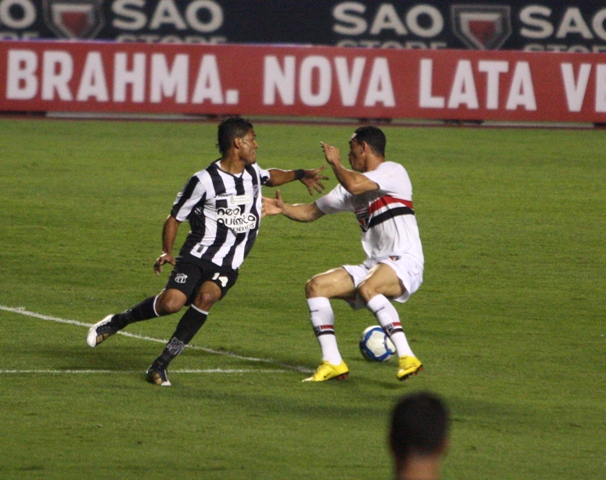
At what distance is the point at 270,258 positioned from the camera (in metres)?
14.1

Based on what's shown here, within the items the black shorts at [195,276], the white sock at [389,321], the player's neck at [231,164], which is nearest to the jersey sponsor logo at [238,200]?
the player's neck at [231,164]

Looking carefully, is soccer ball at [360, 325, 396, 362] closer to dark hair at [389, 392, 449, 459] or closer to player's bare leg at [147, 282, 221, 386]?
player's bare leg at [147, 282, 221, 386]

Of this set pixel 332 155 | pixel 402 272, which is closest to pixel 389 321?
pixel 402 272

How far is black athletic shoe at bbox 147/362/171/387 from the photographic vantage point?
8086mm

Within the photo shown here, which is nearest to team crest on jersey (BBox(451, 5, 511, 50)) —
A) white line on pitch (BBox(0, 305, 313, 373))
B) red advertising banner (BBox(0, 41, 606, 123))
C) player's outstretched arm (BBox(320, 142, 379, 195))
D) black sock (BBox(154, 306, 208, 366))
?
red advertising banner (BBox(0, 41, 606, 123))

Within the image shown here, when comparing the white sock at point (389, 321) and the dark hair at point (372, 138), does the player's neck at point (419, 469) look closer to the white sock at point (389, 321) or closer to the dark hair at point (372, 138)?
the white sock at point (389, 321)

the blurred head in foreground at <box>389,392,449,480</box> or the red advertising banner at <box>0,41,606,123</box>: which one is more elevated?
the red advertising banner at <box>0,41,606,123</box>

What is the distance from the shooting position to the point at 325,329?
825cm

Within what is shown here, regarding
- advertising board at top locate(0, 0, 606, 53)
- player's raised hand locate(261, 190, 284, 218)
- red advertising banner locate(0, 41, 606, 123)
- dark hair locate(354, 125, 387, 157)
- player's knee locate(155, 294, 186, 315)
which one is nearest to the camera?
player's knee locate(155, 294, 186, 315)

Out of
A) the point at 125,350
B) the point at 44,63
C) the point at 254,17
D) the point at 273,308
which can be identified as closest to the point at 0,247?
the point at 273,308

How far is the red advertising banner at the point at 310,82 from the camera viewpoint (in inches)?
918

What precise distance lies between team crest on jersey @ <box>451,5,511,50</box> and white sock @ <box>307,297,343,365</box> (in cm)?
2280

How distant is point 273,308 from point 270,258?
275cm

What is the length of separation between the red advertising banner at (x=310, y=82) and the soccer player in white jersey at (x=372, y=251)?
49.2 ft
